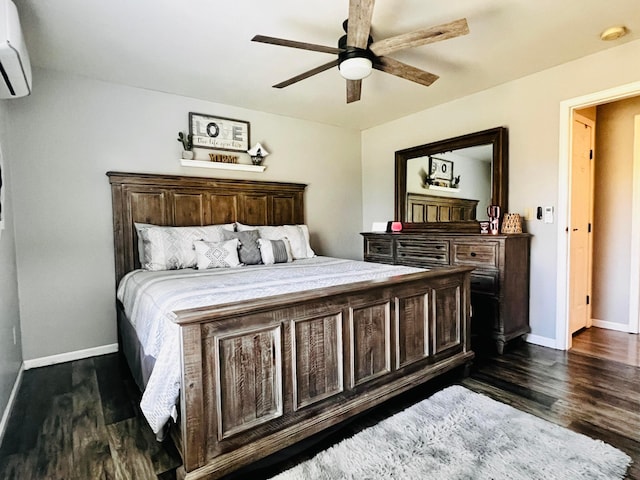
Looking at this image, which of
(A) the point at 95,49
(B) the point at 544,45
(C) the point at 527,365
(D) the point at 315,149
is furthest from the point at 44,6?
(C) the point at 527,365

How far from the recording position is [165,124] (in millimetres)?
3553

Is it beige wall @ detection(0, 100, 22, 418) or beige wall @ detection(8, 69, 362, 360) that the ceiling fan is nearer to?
beige wall @ detection(8, 69, 362, 360)

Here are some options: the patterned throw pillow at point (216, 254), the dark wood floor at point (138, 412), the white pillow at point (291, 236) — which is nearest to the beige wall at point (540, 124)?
the dark wood floor at point (138, 412)

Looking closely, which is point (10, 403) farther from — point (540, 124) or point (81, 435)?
point (540, 124)

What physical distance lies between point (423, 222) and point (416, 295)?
7.17 ft

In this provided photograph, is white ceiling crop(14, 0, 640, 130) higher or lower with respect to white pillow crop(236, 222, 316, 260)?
higher

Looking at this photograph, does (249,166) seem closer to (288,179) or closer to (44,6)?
(288,179)

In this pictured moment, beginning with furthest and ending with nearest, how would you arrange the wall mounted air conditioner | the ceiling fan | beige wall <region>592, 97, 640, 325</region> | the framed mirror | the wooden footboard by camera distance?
beige wall <region>592, 97, 640, 325</region> → the framed mirror → the ceiling fan → the wall mounted air conditioner → the wooden footboard

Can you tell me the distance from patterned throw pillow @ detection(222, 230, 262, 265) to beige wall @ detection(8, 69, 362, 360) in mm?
910

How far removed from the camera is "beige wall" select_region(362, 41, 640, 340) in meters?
2.89

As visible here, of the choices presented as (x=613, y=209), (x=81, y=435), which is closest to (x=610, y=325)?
(x=613, y=209)

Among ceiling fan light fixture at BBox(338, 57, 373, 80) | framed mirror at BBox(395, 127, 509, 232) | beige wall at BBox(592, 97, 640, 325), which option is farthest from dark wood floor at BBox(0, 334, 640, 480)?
ceiling fan light fixture at BBox(338, 57, 373, 80)

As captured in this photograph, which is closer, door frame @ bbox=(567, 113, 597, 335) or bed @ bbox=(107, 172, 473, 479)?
bed @ bbox=(107, 172, 473, 479)

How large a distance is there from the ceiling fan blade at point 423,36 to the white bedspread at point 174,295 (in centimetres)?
146
